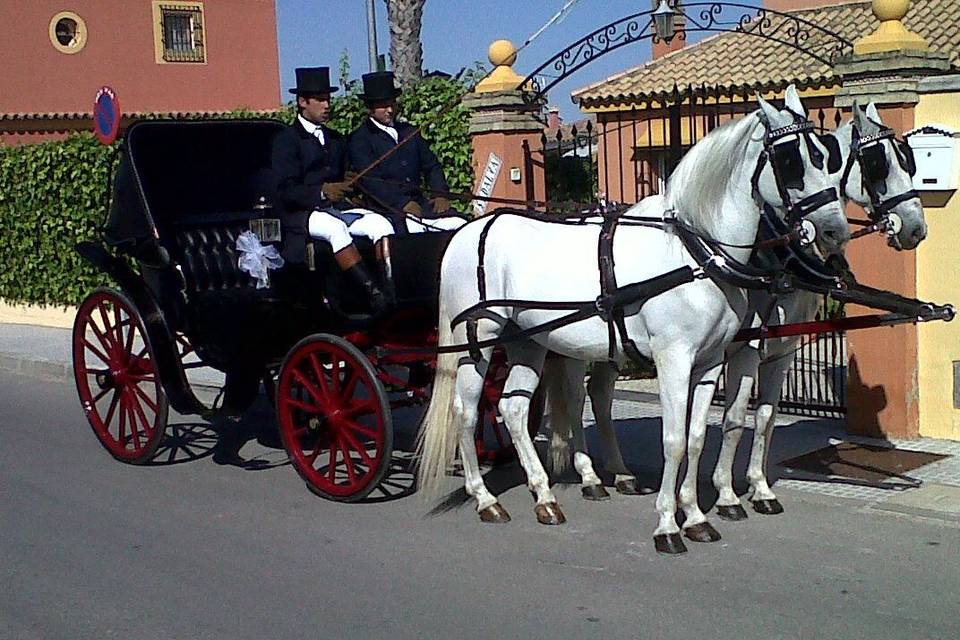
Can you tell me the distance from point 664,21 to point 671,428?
4.17m

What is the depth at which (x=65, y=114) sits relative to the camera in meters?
24.7

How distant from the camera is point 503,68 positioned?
952 cm

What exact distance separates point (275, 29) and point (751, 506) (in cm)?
2503

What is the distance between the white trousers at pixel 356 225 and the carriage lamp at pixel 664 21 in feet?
7.50

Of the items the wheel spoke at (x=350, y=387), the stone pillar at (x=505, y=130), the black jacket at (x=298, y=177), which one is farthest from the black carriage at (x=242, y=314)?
the stone pillar at (x=505, y=130)

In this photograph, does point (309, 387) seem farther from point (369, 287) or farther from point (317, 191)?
point (317, 191)

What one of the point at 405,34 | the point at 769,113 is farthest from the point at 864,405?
the point at 405,34

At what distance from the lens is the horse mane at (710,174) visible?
539 cm

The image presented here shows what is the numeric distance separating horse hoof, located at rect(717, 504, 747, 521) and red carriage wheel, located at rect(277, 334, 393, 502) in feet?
5.96

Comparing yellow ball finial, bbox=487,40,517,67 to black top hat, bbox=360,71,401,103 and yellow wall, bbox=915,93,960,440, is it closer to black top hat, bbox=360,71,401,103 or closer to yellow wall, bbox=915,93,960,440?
black top hat, bbox=360,71,401,103

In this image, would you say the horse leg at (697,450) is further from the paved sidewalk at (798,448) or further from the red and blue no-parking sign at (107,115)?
the red and blue no-parking sign at (107,115)

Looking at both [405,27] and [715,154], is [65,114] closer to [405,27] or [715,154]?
[405,27]

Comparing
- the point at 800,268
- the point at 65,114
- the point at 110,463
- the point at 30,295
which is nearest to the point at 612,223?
the point at 800,268

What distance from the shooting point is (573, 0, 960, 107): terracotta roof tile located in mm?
19781
